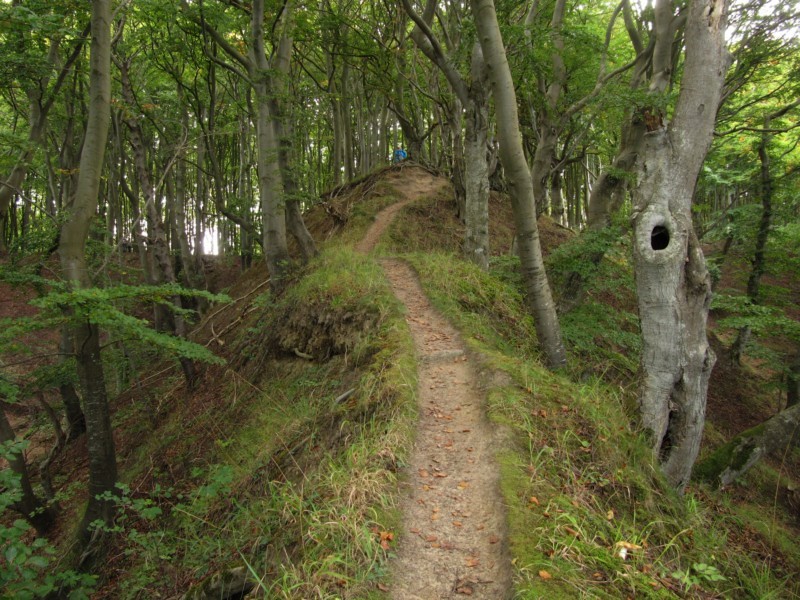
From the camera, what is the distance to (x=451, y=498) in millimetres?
3549

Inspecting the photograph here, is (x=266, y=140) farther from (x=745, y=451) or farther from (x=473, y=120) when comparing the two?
(x=745, y=451)

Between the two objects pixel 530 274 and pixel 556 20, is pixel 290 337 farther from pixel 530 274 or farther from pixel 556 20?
pixel 556 20

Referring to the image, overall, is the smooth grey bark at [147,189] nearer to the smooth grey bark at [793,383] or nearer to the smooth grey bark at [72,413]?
the smooth grey bark at [72,413]

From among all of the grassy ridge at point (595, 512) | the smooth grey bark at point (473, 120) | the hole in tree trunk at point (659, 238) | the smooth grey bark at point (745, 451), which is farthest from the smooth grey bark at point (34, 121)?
the smooth grey bark at point (745, 451)

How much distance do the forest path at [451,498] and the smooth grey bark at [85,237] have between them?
3887 millimetres

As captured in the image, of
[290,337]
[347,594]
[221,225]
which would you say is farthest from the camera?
[221,225]

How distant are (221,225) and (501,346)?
19.3 meters

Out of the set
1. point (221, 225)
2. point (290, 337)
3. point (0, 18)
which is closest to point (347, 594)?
point (290, 337)

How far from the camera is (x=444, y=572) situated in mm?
2898

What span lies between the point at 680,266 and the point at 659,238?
0.42 meters

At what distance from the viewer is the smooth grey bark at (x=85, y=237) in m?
5.35

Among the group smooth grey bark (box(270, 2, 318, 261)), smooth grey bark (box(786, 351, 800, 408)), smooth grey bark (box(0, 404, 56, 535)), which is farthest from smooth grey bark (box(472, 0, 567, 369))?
smooth grey bark (box(786, 351, 800, 408))

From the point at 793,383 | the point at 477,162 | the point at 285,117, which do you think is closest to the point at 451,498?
the point at 477,162

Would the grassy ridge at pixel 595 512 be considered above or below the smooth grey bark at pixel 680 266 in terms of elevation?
below
